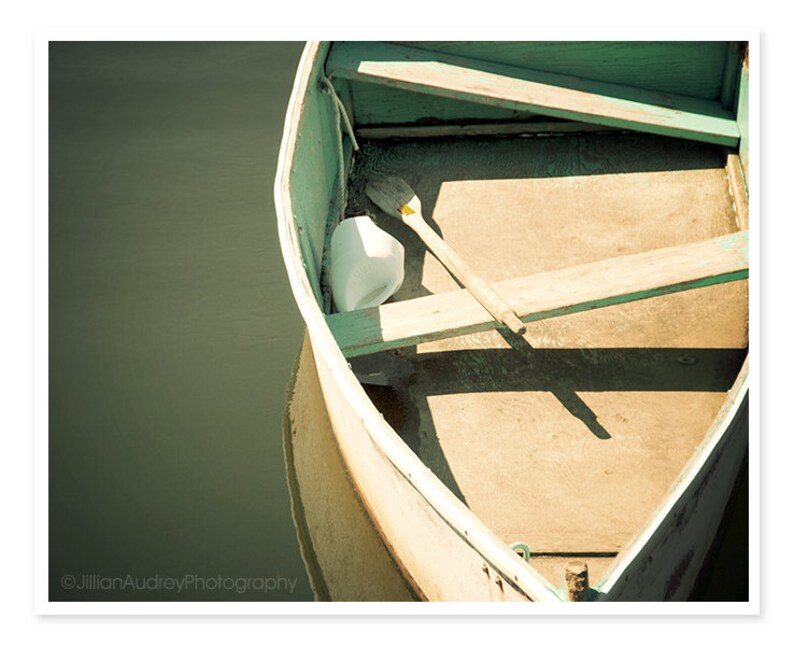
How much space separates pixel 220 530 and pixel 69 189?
143 cm

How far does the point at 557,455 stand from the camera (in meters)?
2.42

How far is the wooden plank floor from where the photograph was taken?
2.36 m

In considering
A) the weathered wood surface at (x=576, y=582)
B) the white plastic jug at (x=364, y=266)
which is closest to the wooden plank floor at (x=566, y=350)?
the white plastic jug at (x=364, y=266)

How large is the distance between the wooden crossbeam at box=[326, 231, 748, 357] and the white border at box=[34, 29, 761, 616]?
0.72 feet

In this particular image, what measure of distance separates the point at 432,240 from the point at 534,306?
1.38 feet

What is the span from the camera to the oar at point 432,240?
2.43 m

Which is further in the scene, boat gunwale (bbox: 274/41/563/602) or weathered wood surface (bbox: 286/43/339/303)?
weathered wood surface (bbox: 286/43/339/303)

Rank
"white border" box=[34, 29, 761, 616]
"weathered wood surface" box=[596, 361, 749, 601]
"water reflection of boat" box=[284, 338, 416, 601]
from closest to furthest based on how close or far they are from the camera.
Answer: "weathered wood surface" box=[596, 361, 749, 601], "white border" box=[34, 29, 761, 616], "water reflection of boat" box=[284, 338, 416, 601]

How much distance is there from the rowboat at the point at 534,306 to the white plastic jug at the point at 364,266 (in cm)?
6

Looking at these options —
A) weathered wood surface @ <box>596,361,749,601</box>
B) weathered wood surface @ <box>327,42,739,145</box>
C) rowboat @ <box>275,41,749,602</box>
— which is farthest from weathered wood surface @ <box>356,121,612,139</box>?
weathered wood surface @ <box>596,361,749,601</box>

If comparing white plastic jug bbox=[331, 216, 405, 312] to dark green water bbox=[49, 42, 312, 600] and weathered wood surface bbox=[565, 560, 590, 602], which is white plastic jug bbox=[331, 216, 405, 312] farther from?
weathered wood surface bbox=[565, 560, 590, 602]
